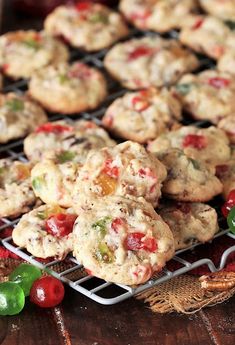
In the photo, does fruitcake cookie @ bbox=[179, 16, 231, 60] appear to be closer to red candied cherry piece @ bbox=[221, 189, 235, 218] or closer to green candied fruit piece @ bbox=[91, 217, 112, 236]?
red candied cherry piece @ bbox=[221, 189, 235, 218]

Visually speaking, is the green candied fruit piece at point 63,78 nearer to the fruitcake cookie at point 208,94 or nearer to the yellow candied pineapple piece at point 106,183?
the fruitcake cookie at point 208,94

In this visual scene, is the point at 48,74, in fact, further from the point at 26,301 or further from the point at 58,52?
the point at 26,301

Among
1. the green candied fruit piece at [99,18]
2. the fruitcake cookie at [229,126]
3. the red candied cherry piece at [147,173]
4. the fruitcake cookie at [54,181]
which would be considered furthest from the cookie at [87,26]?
the red candied cherry piece at [147,173]

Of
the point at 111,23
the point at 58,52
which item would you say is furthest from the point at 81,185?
the point at 111,23

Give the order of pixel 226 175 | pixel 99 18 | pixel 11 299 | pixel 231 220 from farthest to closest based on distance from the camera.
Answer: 1. pixel 99 18
2. pixel 226 175
3. pixel 231 220
4. pixel 11 299

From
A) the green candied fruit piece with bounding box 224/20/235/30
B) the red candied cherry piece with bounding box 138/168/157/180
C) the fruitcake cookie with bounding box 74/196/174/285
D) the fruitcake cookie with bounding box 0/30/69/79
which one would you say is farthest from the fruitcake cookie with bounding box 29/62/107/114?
the fruitcake cookie with bounding box 74/196/174/285

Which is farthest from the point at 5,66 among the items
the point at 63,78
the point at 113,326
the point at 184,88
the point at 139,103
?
the point at 113,326

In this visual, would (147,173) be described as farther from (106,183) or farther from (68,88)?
(68,88)
